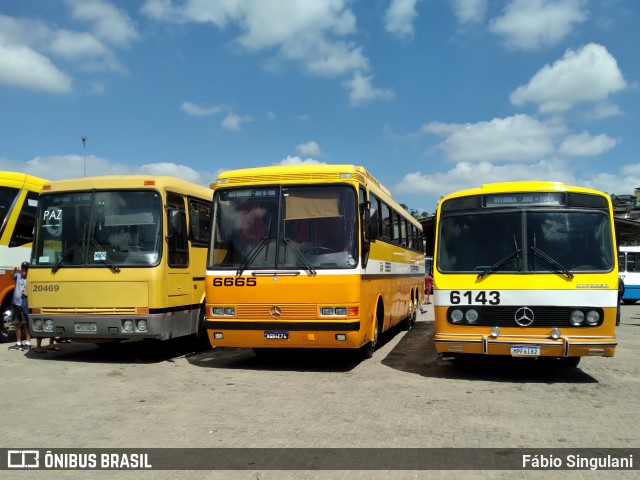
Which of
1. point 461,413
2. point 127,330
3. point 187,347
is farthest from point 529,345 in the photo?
A: point 187,347

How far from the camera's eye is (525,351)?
8688mm

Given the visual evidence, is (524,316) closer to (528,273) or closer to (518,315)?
(518,315)

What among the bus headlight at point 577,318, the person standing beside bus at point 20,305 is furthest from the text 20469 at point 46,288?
the bus headlight at point 577,318

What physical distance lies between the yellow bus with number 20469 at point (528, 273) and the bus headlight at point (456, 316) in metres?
0.01

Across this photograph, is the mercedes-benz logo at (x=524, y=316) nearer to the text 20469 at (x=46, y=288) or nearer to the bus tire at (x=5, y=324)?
the text 20469 at (x=46, y=288)

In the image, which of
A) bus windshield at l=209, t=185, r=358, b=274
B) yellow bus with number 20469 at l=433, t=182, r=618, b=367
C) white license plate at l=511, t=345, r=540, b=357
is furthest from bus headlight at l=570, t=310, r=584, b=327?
bus windshield at l=209, t=185, r=358, b=274

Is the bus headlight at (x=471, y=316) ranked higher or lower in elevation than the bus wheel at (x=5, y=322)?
higher

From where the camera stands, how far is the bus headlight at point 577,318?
28.4 ft

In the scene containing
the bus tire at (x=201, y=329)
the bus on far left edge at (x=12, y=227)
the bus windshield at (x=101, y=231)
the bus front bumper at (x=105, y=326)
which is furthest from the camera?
the bus on far left edge at (x=12, y=227)

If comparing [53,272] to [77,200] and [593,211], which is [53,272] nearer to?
[77,200]

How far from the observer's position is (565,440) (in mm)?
6133

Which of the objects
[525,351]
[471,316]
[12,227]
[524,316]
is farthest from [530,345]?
[12,227]

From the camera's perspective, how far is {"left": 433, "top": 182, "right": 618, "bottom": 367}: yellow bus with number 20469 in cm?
864

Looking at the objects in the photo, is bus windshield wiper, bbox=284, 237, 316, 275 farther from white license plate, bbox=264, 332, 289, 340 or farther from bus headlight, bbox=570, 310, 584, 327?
bus headlight, bbox=570, 310, 584, 327
